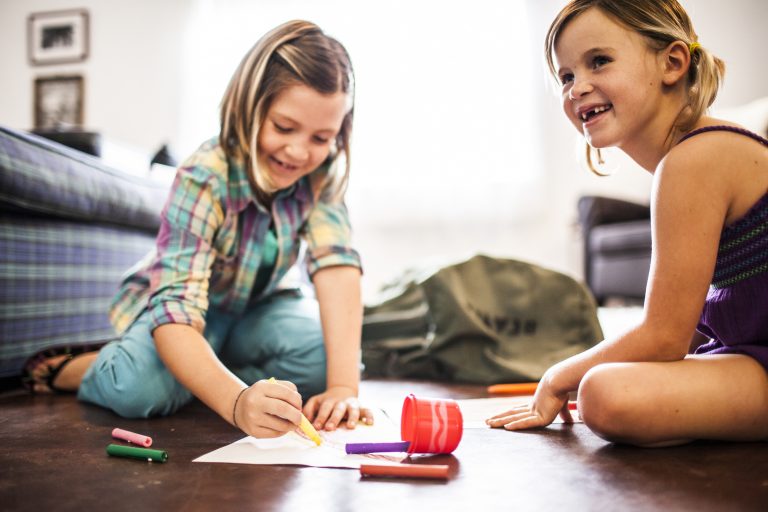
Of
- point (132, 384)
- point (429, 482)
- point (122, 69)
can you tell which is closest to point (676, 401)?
point (429, 482)

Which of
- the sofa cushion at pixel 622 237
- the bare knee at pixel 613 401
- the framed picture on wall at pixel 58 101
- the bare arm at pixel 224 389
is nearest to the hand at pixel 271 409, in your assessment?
the bare arm at pixel 224 389

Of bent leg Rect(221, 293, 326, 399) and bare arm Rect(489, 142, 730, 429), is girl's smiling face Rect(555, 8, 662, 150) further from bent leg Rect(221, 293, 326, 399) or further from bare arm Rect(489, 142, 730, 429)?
bent leg Rect(221, 293, 326, 399)

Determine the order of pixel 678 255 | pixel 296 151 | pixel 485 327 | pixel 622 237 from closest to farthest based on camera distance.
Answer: pixel 678 255, pixel 296 151, pixel 485 327, pixel 622 237

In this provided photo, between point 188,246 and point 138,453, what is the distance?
→ 353 millimetres

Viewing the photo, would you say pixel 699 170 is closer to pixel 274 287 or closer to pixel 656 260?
pixel 656 260

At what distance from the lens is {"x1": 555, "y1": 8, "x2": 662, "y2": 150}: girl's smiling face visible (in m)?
0.85

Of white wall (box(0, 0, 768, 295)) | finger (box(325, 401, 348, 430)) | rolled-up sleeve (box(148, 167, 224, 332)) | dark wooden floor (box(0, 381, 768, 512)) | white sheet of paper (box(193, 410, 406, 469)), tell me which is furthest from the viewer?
white wall (box(0, 0, 768, 295))

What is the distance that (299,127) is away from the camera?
99 cm

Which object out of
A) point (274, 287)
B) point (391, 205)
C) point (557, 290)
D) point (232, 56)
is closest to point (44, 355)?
point (274, 287)

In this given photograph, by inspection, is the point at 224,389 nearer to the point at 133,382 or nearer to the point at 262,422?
the point at 262,422

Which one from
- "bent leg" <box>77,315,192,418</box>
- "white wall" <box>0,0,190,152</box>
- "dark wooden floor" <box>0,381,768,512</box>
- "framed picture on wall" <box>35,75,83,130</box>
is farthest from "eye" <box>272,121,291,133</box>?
"framed picture on wall" <box>35,75,83,130</box>

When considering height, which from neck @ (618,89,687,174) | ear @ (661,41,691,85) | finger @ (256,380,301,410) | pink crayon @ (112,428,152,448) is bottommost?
pink crayon @ (112,428,152,448)

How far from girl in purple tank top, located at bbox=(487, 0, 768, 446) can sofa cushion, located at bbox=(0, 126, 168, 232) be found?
2.92ft

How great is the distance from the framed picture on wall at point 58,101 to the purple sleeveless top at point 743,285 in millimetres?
3582
